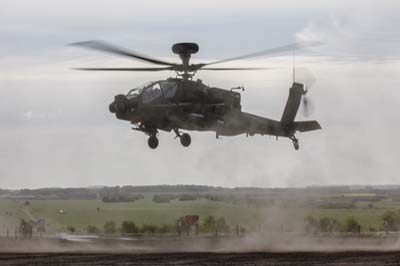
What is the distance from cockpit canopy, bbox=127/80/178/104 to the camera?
48219 millimetres

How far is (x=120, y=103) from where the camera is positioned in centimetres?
4759

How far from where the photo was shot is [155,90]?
48500 mm

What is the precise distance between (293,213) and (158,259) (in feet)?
110

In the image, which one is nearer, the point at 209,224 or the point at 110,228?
the point at 209,224

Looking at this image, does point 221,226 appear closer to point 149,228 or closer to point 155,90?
point 149,228

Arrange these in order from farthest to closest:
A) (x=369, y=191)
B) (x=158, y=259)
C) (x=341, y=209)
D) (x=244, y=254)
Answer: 1. (x=369, y=191)
2. (x=341, y=209)
3. (x=244, y=254)
4. (x=158, y=259)

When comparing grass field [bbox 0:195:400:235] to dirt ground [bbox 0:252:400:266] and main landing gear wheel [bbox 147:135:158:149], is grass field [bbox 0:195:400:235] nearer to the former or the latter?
dirt ground [bbox 0:252:400:266]

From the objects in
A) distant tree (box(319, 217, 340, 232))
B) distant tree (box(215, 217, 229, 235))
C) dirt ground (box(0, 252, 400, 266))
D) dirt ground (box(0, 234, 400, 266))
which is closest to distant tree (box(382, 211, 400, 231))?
distant tree (box(319, 217, 340, 232))

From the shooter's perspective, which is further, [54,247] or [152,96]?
[54,247]

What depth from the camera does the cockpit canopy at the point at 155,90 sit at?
158 ft

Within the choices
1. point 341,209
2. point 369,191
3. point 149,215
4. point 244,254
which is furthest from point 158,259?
point 369,191

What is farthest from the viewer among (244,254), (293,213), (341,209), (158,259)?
(341,209)

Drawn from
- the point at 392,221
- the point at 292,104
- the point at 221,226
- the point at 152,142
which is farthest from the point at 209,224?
the point at 152,142

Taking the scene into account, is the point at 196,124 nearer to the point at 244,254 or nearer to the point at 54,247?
the point at 244,254
